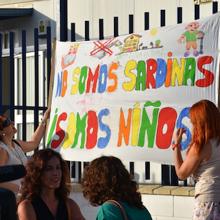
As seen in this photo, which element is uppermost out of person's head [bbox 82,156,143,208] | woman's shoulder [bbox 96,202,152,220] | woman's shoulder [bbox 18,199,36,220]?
person's head [bbox 82,156,143,208]

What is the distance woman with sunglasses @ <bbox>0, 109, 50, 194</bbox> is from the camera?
7.58 meters

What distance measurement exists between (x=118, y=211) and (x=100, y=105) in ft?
11.9

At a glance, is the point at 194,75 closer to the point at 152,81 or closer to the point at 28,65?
the point at 152,81

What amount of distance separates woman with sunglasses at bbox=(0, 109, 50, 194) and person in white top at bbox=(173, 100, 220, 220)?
5.12 ft

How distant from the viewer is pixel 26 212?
528 centimetres

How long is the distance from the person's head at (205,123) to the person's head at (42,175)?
1.39 meters

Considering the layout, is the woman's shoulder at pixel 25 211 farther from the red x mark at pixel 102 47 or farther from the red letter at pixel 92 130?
the red x mark at pixel 102 47

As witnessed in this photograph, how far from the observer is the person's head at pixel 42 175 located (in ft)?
17.7

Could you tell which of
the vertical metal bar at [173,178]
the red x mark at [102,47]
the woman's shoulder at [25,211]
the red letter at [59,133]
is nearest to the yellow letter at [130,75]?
the red x mark at [102,47]

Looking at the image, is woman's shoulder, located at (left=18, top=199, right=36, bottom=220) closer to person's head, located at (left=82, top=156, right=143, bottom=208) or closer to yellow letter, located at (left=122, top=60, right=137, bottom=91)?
person's head, located at (left=82, top=156, right=143, bottom=208)

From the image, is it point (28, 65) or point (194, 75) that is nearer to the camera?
point (194, 75)

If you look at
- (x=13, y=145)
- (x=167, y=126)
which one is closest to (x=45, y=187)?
(x=167, y=126)

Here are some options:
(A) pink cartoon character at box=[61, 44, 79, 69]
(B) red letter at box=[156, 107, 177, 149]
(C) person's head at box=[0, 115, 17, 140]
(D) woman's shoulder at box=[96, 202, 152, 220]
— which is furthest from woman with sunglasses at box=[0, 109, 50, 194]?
(D) woman's shoulder at box=[96, 202, 152, 220]

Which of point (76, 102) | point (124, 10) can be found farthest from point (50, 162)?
point (124, 10)
